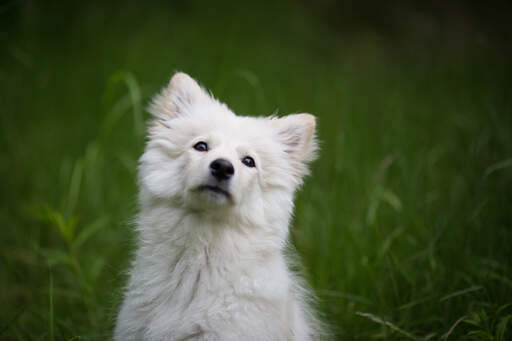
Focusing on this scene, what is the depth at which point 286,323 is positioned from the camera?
2.34 m

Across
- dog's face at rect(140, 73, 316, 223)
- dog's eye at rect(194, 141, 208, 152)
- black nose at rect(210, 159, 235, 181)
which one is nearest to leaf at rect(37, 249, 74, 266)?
dog's face at rect(140, 73, 316, 223)

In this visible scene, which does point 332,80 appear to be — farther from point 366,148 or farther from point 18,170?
point 18,170

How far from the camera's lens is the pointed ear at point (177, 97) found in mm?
2889

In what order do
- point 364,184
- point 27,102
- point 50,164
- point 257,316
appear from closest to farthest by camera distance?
point 257,316 < point 364,184 < point 50,164 < point 27,102

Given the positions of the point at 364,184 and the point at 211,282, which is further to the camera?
the point at 364,184

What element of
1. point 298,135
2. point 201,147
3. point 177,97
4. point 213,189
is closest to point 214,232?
point 213,189

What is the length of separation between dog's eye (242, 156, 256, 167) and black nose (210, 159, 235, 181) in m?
0.22

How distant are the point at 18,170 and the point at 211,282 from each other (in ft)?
13.1

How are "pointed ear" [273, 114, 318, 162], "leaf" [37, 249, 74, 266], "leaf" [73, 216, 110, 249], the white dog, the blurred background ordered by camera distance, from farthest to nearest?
"leaf" [73, 216, 110, 249], "leaf" [37, 249, 74, 266], the blurred background, "pointed ear" [273, 114, 318, 162], the white dog

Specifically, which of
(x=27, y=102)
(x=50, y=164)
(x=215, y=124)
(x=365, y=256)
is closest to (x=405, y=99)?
(x=365, y=256)

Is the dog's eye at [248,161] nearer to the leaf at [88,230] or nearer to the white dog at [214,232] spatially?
the white dog at [214,232]

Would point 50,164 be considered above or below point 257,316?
below

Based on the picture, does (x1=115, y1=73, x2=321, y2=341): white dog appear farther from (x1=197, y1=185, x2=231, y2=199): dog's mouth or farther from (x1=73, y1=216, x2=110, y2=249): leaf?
(x1=73, y1=216, x2=110, y2=249): leaf

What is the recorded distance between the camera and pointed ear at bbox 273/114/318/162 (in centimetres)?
286
